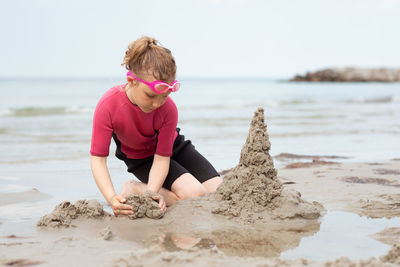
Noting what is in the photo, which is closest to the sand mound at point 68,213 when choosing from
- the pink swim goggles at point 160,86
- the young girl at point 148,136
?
the young girl at point 148,136

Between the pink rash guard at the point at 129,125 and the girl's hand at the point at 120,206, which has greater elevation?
the pink rash guard at the point at 129,125

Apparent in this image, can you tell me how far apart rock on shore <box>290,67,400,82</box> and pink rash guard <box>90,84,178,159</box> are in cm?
6304

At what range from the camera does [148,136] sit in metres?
3.53

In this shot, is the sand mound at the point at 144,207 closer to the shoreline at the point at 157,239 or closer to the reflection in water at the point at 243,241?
the shoreline at the point at 157,239

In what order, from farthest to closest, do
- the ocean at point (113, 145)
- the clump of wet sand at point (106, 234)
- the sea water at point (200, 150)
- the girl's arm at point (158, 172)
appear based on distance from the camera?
1. the ocean at point (113, 145)
2. the girl's arm at point (158, 172)
3. the sea water at point (200, 150)
4. the clump of wet sand at point (106, 234)

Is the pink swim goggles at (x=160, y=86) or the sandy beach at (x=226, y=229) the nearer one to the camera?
the sandy beach at (x=226, y=229)

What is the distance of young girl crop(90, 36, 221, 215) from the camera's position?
2.98m

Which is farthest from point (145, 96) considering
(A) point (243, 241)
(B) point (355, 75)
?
(B) point (355, 75)

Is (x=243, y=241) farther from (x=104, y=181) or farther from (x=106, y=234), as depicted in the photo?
(x=104, y=181)

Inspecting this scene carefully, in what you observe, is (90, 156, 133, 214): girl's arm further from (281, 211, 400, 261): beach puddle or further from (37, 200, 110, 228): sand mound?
(281, 211, 400, 261): beach puddle

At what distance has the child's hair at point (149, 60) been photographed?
295 cm

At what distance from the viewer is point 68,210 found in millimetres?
3068

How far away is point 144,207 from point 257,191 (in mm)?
762

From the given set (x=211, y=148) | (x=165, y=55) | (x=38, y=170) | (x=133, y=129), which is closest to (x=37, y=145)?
(x=38, y=170)
